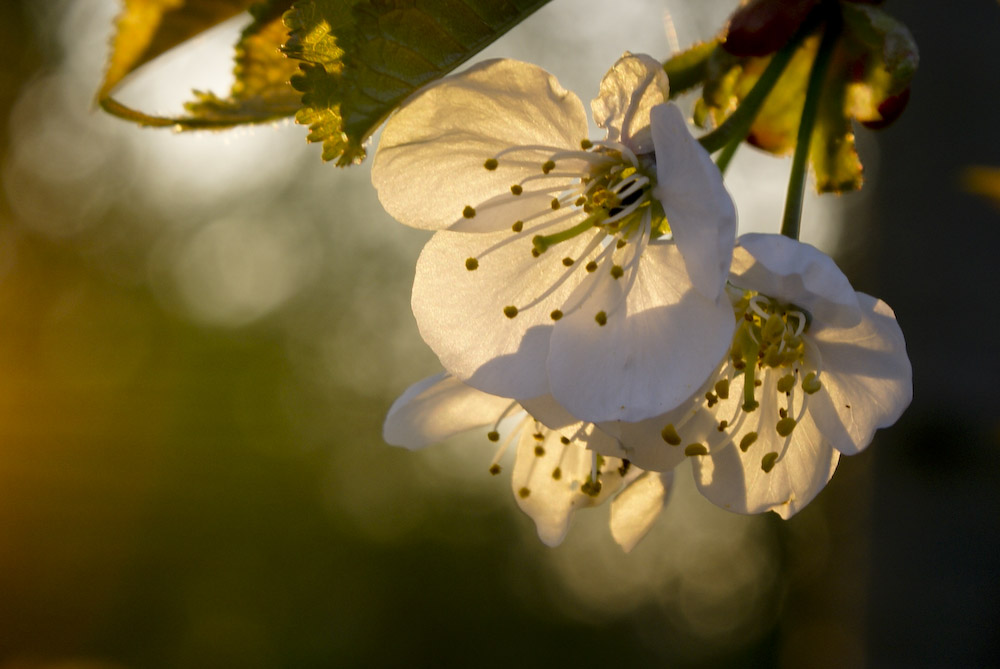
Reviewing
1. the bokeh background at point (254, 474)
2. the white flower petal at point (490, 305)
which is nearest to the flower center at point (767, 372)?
the white flower petal at point (490, 305)

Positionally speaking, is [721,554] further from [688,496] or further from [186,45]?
[186,45]

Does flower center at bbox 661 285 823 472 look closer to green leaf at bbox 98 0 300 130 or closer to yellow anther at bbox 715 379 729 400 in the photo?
yellow anther at bbox 715 379 729 400

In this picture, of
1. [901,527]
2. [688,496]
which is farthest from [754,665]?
[901,527]

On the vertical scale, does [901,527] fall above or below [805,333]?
below

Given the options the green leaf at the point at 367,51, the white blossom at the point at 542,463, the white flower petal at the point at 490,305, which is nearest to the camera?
the green leaf at the point at 367,51

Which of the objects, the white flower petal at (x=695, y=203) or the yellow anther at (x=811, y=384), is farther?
the yellow anther at (x=811, y=384)

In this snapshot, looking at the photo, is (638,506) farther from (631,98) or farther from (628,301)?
(631,98)

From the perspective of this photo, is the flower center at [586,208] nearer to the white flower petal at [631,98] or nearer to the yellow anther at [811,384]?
the white flower petal at [631,98]
